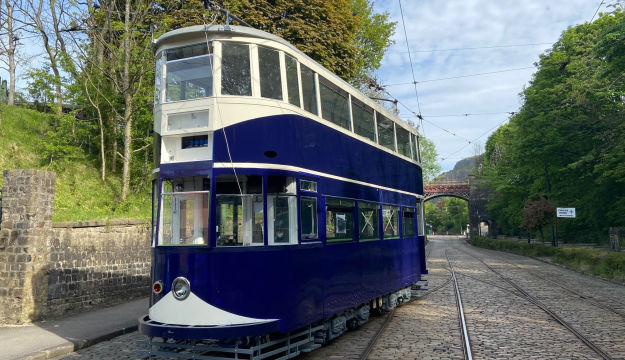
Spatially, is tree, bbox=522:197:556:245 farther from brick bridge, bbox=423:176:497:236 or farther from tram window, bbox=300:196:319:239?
brick bridge, bbox=423:176:497:236

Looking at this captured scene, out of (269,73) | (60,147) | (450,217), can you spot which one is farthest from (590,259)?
(450,217)

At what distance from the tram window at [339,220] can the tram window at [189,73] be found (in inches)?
104

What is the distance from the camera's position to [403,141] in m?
12.2

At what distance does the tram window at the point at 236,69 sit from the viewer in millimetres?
6406

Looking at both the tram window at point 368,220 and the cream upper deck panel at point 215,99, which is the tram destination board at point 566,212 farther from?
the cream upper deck panel at point 215,99

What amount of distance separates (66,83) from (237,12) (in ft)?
26.7

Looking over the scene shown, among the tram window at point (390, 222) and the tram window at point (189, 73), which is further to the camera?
the tram window at point (390, 222)

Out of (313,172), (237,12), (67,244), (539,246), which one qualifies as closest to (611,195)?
(539,246)

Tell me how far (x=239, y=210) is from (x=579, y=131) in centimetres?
2811

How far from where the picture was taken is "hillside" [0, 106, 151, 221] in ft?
46.8

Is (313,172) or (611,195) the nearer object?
(313,172)

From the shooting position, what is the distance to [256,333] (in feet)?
19.2

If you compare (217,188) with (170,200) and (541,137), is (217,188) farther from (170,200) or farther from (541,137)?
(541,137)

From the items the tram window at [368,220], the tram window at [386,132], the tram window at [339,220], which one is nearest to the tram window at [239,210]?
the tram window at [339,220]
